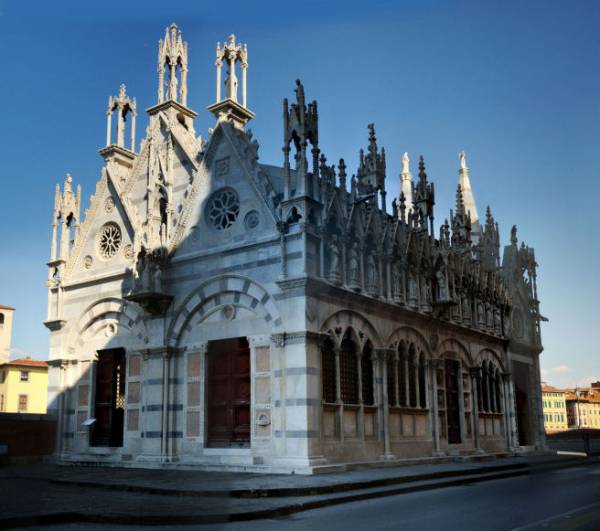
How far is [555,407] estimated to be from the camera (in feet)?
388

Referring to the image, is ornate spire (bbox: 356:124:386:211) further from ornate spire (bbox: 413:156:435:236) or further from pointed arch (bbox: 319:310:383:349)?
pointed arch (bbox: 319:310:383:349)

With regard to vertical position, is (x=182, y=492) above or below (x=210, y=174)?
below

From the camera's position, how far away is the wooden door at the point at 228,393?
21812 millimetres

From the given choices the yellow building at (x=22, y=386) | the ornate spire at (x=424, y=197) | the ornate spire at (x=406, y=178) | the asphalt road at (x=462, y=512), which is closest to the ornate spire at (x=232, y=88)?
the ornate spire at (x=424, y=197)

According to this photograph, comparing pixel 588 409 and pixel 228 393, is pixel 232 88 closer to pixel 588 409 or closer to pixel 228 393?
pixel 228 393

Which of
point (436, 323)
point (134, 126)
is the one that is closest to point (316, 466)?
point (436, 323)

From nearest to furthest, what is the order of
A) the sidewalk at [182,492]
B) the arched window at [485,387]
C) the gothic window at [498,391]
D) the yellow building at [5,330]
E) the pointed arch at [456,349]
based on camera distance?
the sidewalk at [182,492]
the pointed arch at [456,349]
the arched window at [485,387]
the gothic window at [498,391]
the yellow building at [5,330]

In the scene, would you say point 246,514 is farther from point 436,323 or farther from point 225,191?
point 436,323

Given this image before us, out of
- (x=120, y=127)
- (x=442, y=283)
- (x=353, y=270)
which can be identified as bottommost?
(x=353, y=270)

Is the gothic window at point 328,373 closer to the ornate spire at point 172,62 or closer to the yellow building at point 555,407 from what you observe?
the ornate spire at point 172,62

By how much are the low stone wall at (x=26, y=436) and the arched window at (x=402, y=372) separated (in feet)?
43.4

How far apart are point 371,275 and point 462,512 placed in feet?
39.5

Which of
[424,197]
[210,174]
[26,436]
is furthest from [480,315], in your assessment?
[26,436]

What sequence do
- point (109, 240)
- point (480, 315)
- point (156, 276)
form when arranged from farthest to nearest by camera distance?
point (480, 315)
point (109, 240)
point (156, 276)
